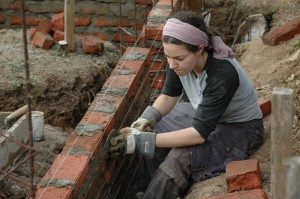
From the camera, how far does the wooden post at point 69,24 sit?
18.4 ft

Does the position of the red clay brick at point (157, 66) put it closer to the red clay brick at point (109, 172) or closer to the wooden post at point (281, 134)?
the red clay brick at point (109, 172)

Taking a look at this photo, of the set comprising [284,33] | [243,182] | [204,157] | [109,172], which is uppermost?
[284,33]

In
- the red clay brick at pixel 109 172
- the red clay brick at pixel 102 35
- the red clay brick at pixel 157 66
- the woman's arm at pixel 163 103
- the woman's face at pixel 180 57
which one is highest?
the woman's face at pixel 180 57

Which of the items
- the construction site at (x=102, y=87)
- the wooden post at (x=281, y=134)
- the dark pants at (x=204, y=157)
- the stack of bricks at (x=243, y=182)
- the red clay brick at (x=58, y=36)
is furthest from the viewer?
the red clay brick at (x=58, y=36)

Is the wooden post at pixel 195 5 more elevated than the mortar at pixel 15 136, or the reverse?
the wooden post at pixel 195 5

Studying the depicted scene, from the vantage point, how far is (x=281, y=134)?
256 centimetres

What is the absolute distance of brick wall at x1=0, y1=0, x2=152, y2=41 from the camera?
6777mm

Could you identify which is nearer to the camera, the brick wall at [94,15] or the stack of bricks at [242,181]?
the stack of bricks at [242,181]

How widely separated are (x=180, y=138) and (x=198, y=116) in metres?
0.19

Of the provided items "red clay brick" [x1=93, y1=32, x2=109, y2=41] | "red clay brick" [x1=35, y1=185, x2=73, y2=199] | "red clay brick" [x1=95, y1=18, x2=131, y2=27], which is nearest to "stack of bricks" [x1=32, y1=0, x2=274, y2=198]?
"red clay brick" [x1=35, y1=185, x2=73, y2=199]

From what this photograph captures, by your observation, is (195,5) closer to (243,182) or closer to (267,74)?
(267,74)

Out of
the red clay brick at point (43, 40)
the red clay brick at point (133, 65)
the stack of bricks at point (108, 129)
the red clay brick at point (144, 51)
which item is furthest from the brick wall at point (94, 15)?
the red clay brick at point (133, 65)

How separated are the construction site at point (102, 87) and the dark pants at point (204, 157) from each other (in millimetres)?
75

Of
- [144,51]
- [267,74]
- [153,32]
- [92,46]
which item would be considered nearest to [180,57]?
[144,51]
